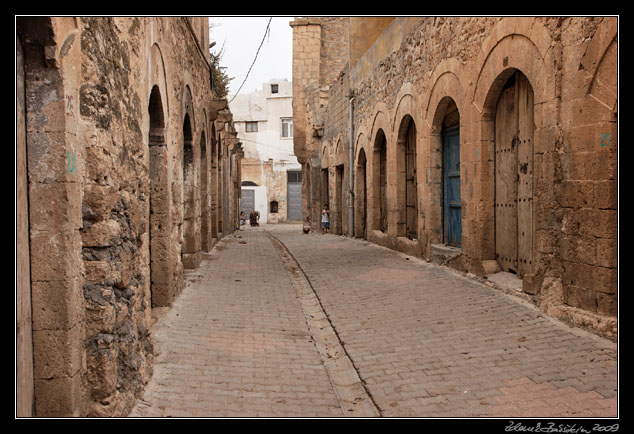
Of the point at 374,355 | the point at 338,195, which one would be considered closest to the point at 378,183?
the point at 338,195

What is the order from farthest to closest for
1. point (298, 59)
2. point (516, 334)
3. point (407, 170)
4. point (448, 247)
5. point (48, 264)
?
1. point (298, 59)
2. point (407, 170)
3. point (448, 247)
4. point (516, 334)
5. point (48, 264)

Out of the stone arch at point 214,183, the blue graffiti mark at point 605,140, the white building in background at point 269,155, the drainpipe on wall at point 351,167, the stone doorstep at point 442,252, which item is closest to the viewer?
the blue graffiti mark at point 605,140

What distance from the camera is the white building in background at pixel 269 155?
35250 mm

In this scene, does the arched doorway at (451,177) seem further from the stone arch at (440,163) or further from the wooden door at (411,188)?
the wooden door at (411,188)

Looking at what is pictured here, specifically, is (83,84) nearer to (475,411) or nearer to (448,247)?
(475,411)

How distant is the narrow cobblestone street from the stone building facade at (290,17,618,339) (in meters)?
0.60

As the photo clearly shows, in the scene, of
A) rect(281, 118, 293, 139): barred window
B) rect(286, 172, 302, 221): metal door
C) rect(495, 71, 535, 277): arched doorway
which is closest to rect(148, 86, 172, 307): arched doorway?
rect(495, 71, 535, 277): arched doorway

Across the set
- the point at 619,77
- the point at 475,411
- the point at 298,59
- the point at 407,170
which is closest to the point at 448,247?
the point at 407,170

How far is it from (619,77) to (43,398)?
15.5 ft

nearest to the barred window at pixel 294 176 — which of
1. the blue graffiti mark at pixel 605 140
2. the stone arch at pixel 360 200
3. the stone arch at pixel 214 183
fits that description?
the stone arch at pixel 360 200

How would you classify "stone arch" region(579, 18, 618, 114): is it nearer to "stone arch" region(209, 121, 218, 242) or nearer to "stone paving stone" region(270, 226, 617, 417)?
"stone paving stone" region(270, 226, 617, 417)

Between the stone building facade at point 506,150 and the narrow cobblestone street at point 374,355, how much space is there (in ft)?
1.96

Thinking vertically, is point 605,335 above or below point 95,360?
below

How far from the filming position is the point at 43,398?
267cm
